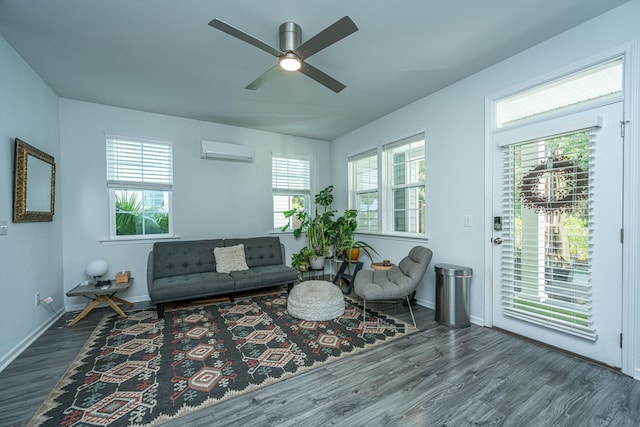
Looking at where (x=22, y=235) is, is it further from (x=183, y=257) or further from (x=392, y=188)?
(x=392, y=188)

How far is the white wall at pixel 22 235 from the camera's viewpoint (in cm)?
227

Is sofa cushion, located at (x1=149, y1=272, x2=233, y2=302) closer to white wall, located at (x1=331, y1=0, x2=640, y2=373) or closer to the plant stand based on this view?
the plant stand

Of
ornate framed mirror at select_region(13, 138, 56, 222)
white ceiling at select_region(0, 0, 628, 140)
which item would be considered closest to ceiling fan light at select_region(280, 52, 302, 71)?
white ceiling at select_region(0, 0, 628, 140)

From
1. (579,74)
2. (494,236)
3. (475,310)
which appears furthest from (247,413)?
(579,74)

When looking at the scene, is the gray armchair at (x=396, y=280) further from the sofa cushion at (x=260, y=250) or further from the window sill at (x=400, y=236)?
the sofa cushion at (x=260, y=250)

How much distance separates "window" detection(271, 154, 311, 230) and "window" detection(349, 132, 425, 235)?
94 centimetres

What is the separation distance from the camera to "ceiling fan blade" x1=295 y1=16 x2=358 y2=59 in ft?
5.45

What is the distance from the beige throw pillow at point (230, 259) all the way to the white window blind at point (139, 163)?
51.2 inches

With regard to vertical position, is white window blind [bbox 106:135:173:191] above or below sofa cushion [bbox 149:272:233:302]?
above

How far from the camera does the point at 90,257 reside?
3.59 metres

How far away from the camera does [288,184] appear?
5.15m

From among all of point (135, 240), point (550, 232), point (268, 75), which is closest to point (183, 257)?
point (135, 240)

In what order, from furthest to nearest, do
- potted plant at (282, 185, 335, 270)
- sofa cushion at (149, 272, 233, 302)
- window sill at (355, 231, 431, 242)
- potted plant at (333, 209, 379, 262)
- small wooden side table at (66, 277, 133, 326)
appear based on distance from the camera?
potted plant at (282, 185, 335, 270), potted plant at (333, 209, 379, 262), window sill at (355, 231, 431, 242), sofa cushion at (149, 272, 233, 302), small wooden side table at (66, 277, 133, 326)

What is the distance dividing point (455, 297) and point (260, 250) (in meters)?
2.93
